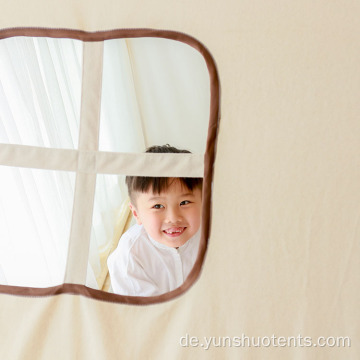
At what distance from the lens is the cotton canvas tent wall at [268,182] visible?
24.6 inches

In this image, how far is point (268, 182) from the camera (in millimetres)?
644

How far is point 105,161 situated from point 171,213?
0.37 metres

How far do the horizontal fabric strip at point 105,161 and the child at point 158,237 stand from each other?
273 millimetres

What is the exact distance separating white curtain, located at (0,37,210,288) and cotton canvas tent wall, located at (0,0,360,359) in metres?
0.13

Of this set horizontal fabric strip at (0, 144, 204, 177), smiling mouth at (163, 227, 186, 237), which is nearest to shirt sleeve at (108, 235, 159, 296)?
smiling mouth at (163, 227, 186, 237)

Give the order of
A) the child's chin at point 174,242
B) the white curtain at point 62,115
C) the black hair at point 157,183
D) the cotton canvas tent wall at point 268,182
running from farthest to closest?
the child's chin at point 174,242, the black hair at point 157,183, the white curtain at point 62,115, the cotton canvas tent wall at point 268,182

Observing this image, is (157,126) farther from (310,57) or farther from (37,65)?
(310,57)

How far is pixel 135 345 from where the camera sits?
0.70 metres

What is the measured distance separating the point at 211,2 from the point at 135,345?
0.56 m

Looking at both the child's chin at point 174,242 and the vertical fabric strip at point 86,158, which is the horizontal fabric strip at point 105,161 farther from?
the child's chin at point 174,242

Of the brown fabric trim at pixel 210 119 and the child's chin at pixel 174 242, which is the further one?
the child's chin at pixel 174 242

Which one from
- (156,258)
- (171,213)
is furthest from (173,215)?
(156,258)

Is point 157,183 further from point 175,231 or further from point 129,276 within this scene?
point 129,276

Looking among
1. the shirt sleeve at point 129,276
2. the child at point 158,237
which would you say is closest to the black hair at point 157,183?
the child at point 158,237
